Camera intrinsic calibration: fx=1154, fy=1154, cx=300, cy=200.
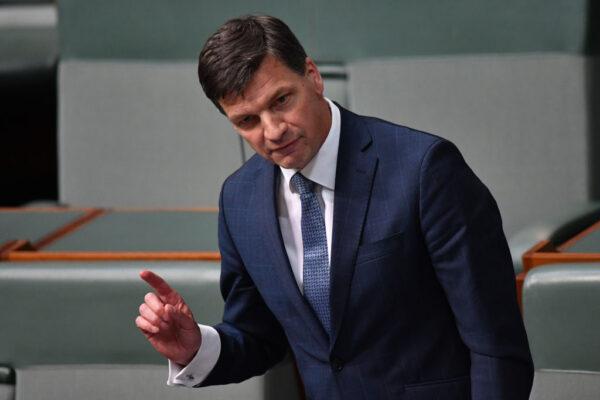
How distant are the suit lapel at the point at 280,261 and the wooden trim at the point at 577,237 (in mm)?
527

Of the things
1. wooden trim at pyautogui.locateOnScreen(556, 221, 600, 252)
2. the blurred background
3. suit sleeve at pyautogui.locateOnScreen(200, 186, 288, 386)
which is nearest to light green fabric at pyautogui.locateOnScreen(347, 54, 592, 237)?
the blurred background

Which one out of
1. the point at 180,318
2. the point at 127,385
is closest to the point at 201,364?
the point at 180,318

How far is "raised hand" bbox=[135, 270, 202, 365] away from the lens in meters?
0.93

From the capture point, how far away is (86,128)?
196 cm

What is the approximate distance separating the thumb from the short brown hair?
6.8 inches

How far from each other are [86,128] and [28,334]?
0.61 metres

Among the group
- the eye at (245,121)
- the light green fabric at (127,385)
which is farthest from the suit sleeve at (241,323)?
the light green fabric at (127,385)

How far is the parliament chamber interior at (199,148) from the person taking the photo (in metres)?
1.38

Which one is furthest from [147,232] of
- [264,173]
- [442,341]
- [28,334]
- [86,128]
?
[442,341]

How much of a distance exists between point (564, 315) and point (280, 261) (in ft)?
1.46

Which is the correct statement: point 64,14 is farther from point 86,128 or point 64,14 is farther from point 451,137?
point 451,137

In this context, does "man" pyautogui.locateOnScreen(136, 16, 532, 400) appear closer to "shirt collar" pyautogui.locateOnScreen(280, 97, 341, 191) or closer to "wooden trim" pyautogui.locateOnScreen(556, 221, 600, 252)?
"shirt collar" pyautogui.locateOnScreen(280, 97, 341, 191)

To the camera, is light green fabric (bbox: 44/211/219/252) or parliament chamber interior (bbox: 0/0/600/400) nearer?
parliament chamber interior (bbox: 0/0/600/400)

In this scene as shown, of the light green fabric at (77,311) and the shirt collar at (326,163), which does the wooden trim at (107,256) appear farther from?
the shirt collar at (326,163)
